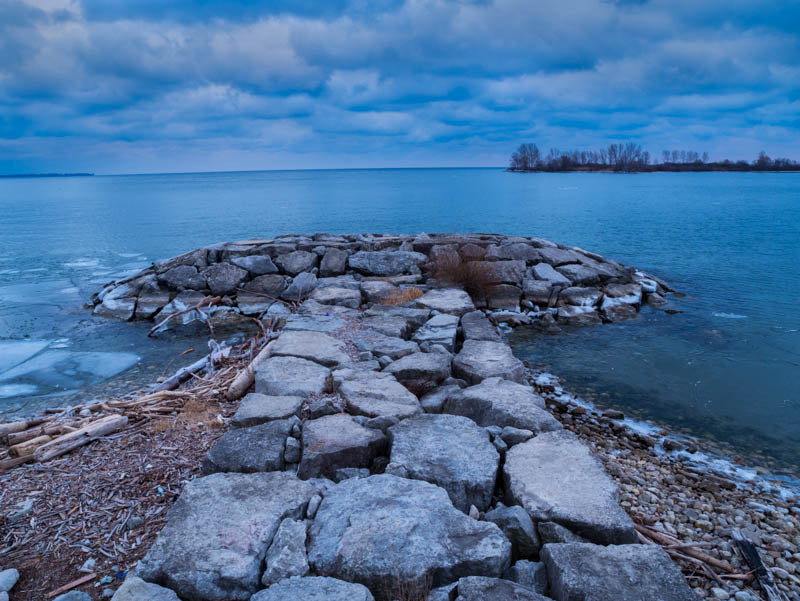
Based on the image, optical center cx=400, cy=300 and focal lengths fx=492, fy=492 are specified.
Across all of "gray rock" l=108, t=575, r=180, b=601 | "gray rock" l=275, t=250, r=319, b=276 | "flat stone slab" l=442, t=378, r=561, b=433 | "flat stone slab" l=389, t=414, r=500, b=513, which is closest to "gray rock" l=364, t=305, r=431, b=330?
"flat stone slab" l=442, t=378, r=561, b=433

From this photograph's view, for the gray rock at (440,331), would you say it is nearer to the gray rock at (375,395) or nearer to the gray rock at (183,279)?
the gray rock at (375,395)

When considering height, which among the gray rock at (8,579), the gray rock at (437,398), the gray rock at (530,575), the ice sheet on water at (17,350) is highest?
the gray rock at (437,398)

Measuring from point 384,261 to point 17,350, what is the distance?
7.02m

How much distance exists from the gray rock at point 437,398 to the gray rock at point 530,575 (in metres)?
2.01

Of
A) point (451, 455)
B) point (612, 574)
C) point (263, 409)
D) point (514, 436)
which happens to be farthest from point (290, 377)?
point (612, 574)

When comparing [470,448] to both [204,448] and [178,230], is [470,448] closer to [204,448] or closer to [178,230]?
[204,448]

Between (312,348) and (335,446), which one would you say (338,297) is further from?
(335,446)

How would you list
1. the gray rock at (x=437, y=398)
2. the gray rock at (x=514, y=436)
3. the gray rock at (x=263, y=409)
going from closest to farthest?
the gray rock at (x=514, y=436)
the gray rock at (x=263, y=409)
the gray rock at (x=437, y=398)

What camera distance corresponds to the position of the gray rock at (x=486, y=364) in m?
5.27

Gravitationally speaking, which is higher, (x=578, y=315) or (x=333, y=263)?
(x=333, y=263)

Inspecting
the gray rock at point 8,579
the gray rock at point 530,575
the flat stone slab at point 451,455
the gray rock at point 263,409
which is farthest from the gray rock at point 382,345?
the gray rock at point 8,579

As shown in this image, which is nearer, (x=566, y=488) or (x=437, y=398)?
(x=566, y=488)

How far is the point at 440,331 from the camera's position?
22.2 feet

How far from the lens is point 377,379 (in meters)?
4.91
